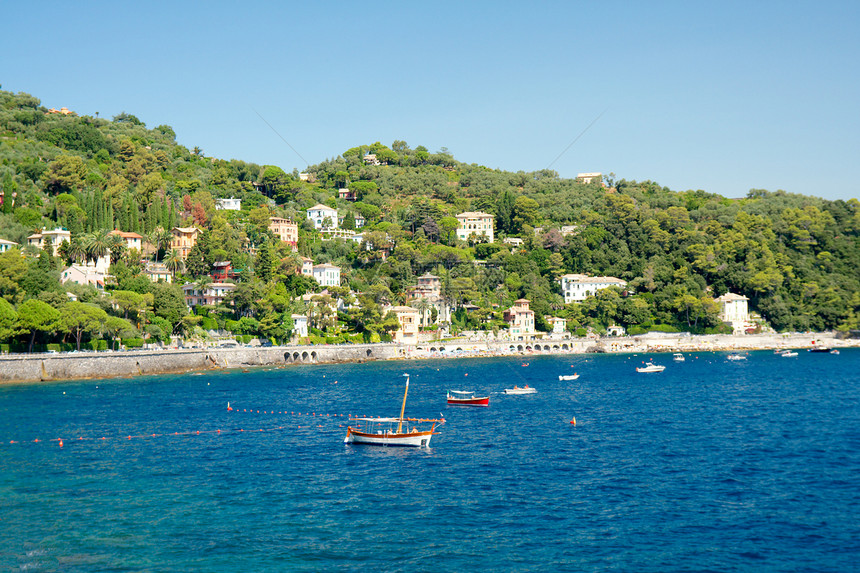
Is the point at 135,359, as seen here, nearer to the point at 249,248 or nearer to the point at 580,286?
the point at 249,248

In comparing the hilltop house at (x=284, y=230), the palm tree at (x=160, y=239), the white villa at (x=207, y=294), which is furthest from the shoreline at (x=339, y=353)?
the hilltop house at (x=284, y=230)

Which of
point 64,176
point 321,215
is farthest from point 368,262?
point 64,176

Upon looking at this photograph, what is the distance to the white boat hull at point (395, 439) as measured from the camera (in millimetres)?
41281

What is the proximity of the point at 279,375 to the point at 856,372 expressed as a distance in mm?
67701

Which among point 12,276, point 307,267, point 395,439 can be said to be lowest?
point 395,439

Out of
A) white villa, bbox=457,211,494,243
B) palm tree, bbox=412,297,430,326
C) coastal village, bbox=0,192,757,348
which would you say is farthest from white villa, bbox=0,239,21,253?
white villa, bbox=457,211,494,243

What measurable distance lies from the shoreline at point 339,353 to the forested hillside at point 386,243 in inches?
145

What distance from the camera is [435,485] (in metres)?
32.5

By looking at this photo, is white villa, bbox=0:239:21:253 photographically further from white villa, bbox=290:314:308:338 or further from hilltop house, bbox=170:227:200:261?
white villa, bbox=290:314:308:338

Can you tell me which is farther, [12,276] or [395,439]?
[12,276]

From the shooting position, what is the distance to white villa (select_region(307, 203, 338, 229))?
14825 cm

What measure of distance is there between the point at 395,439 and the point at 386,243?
9632 cm

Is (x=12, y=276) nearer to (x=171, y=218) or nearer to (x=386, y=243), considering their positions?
(x=171, y=218)

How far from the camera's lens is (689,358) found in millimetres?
110062
